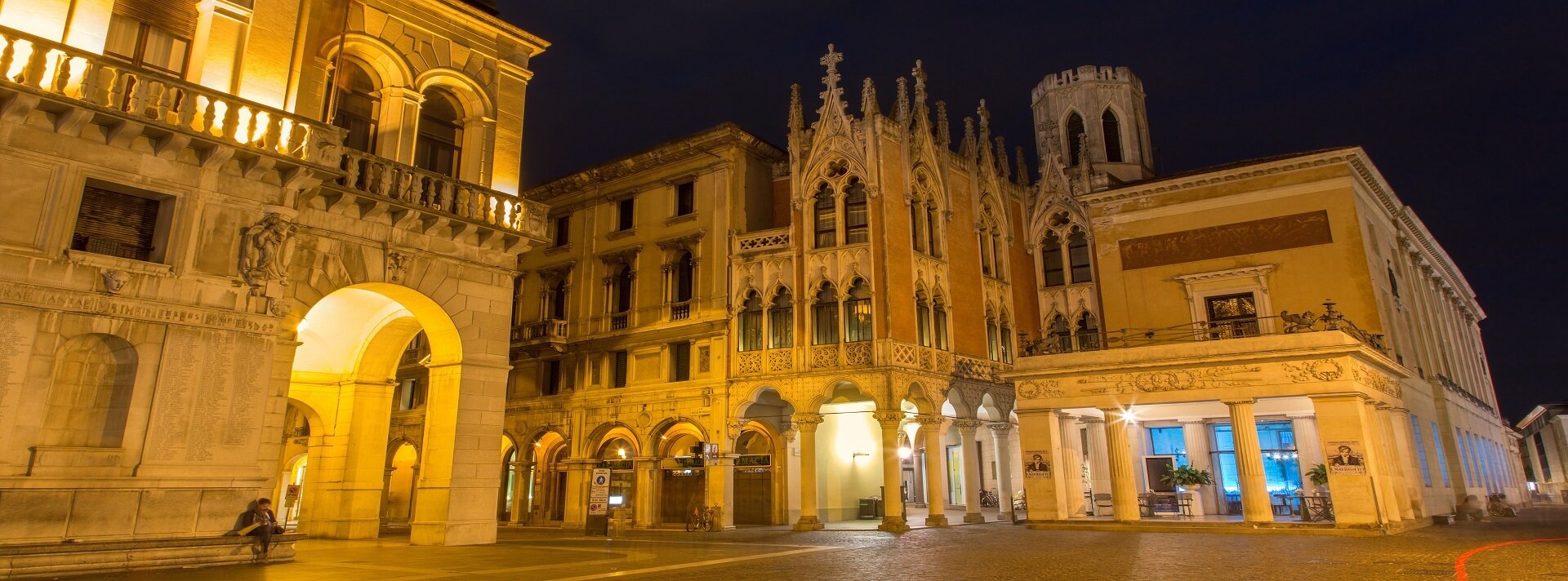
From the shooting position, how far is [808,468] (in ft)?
92.2

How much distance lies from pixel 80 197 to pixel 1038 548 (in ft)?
56.2

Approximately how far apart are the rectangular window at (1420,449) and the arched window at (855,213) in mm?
17909

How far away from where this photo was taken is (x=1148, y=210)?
30172 mm

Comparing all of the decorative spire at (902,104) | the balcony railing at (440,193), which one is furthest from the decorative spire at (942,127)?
the balcony railing at (440,193)

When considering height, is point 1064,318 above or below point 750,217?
below

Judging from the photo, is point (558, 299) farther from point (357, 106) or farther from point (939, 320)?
point (357, 106)

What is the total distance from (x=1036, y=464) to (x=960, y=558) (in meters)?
A: 10.4

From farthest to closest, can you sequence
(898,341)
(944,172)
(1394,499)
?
(944,172), (898,341), (1394,499)

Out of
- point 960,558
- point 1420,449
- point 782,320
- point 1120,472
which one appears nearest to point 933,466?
point 1120,472

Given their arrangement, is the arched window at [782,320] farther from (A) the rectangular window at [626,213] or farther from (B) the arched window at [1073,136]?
(B) the arched window at [1073,136]

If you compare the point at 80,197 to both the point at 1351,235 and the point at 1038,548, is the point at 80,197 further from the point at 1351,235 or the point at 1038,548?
the point at 1351,235

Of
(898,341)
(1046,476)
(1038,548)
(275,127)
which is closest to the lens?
(275,127)

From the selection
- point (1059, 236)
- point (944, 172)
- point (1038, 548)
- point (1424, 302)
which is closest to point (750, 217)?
point (944, 172)

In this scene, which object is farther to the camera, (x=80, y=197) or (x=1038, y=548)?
(x=1038, y=548)
